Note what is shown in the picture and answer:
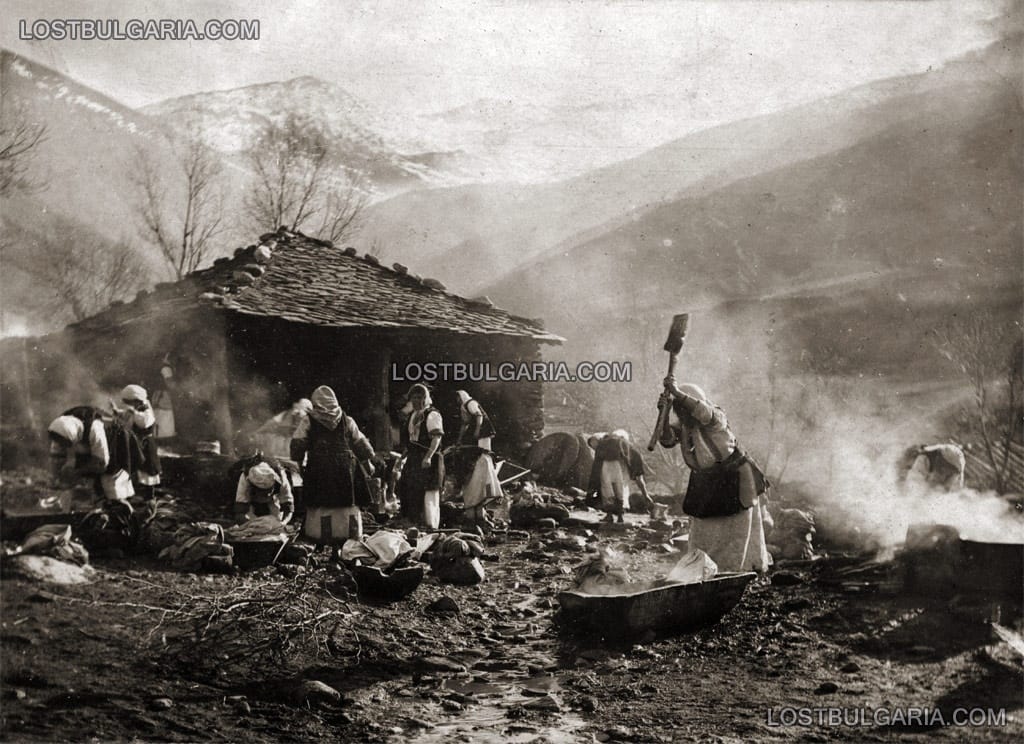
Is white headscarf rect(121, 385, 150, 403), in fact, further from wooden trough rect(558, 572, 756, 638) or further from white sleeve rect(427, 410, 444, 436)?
wooden trough rect(558, 572, 756, 638)

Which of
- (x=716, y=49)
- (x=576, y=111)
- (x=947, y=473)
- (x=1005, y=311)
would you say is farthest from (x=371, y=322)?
(x=1005, y=311)

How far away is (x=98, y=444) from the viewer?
498cm

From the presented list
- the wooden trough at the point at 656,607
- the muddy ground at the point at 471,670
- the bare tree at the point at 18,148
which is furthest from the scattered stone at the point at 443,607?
the bare tree at the point at 18,148

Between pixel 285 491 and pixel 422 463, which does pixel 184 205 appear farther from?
pixel 422 463

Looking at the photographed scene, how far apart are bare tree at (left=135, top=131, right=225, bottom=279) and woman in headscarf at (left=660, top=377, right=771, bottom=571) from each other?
3354 millimetres

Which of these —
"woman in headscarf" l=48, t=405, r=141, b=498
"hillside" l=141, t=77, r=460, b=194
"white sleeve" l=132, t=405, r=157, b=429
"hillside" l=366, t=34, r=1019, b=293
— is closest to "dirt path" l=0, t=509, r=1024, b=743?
"woman in headscarf" l=48, t=405, r=141, b=498

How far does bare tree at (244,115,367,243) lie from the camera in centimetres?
546

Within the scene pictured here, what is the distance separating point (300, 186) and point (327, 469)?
204 centimetres

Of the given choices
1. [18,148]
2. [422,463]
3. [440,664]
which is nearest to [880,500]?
[422,463]

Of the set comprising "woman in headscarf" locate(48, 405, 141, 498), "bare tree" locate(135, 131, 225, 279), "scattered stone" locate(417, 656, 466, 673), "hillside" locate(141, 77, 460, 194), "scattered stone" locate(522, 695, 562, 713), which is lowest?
"scattered stone" locate(522, 695, 562, 713)

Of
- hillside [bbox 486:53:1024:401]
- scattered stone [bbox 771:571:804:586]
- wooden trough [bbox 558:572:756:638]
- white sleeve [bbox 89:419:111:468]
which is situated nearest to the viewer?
wooden trough [bbox 558:572:756:638]

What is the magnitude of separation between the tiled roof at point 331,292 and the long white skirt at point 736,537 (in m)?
1.66

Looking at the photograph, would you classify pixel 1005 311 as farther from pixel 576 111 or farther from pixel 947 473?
pixel 576 111

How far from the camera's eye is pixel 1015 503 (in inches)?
231
